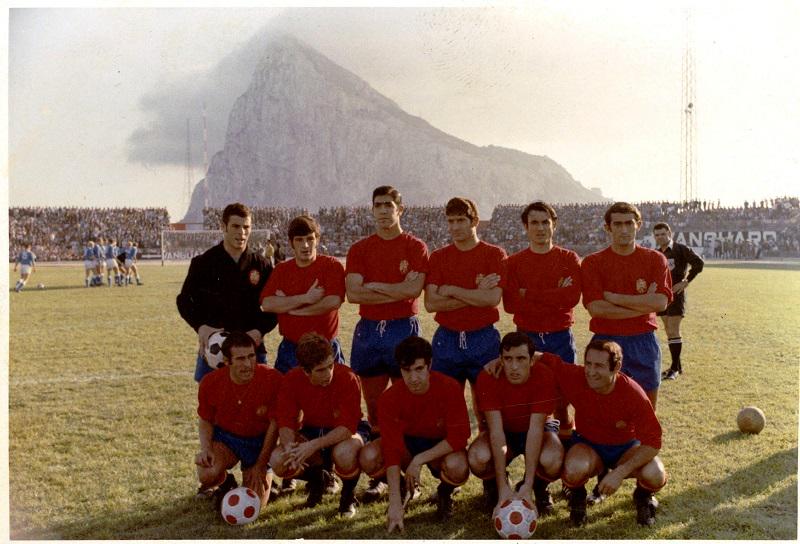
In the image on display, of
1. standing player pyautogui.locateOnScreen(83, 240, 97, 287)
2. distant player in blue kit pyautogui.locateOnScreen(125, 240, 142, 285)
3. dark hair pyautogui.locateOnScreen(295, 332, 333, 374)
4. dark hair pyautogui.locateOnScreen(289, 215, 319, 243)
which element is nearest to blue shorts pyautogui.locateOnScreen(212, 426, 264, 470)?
dark hair pyautogui.locateOnScreen(295, 332, 333, 374)

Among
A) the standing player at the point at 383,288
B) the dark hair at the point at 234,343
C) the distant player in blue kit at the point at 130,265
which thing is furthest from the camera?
the distant player in blue kit at the point at 130,265

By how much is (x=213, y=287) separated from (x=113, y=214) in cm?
3991

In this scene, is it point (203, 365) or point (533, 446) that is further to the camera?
point (203, 365)

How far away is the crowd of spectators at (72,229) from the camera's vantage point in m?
36.5

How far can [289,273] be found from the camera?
4223 millimetres

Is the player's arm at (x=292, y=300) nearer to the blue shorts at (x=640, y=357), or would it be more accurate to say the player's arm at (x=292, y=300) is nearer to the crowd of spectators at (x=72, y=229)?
the blue shorts at (x=640, y=357)

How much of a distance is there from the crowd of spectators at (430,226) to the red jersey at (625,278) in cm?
2722

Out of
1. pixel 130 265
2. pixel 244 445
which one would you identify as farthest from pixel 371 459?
pixel 130 265

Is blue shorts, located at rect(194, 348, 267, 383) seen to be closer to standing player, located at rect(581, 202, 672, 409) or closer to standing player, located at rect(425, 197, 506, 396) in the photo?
standing player, located at rect(425, 197, 506, 396)

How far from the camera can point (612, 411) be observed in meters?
3.71

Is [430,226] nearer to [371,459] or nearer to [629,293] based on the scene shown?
[629,293]

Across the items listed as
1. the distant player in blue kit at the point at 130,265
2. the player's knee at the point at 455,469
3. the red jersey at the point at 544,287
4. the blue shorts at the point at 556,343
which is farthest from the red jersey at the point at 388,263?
the distant player in blue kit at the point at 130,265

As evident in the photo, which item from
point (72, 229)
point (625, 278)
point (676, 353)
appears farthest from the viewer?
point (72, 229)

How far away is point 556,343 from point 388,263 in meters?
1.19
